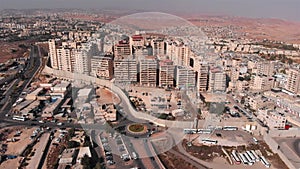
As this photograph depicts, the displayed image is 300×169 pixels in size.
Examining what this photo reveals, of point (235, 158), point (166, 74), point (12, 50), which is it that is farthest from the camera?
point (12, 50)

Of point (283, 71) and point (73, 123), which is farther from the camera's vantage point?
point (283, 71)

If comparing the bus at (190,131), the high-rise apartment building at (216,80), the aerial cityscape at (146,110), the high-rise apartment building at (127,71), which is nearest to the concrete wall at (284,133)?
the aerial cityscape at (146,110)

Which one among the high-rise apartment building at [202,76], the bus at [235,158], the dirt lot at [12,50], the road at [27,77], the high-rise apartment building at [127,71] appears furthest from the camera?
the dirt lot at [12,50]

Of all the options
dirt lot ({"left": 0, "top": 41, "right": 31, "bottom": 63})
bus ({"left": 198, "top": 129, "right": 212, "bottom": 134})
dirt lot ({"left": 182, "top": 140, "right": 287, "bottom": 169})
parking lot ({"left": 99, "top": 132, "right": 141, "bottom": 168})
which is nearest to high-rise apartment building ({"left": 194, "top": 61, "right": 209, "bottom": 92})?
bus ({"left": 198, "top": 129, "right": 212, "bottom": 134})

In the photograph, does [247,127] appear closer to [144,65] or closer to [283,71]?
[144,65]

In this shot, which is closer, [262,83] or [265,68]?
[262,83]

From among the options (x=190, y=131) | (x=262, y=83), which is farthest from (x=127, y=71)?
(x=262, y=83)

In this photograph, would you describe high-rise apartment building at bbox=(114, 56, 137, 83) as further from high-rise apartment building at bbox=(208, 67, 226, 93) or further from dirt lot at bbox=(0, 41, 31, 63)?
dirt lot at bbox=(0, 41, 31, 63)

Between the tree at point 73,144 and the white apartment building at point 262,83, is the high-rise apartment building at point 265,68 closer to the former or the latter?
the white apartment building at point 262,83

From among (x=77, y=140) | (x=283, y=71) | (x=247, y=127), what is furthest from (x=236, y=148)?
(x=283, y=71)

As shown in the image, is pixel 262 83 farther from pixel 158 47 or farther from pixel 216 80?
pixel 158 47

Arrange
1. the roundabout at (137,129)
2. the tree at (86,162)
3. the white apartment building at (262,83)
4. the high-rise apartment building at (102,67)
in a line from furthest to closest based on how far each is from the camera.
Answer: the high-rise apartment building at (102,67)
the white apartment building at (262,83)
the roundabout at (137,129)
the tree at (86,162)
